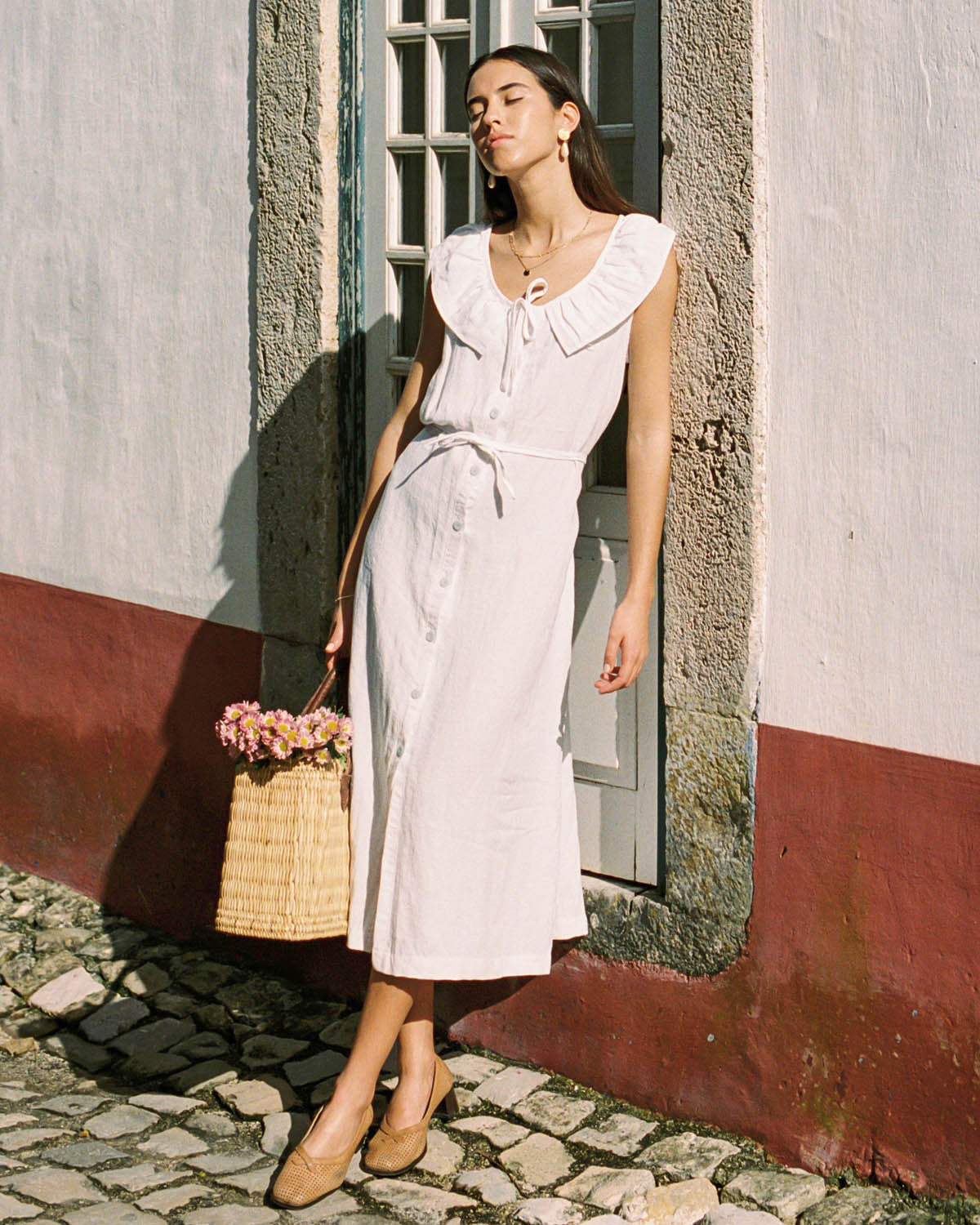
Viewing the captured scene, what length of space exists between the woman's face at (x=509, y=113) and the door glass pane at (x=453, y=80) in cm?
82

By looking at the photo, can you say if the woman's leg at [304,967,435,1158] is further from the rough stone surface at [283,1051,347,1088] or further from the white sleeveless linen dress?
the rough stone surface at [283,1051,347,1088]

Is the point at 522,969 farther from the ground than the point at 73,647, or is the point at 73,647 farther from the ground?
the point at 73,647

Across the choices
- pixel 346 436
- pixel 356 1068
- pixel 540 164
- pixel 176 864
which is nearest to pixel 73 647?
pixel 176 864

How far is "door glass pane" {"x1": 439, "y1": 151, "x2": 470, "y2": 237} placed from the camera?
4.50m

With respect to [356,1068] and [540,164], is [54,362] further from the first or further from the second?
[356,1068]

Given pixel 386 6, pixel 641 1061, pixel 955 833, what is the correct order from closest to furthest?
pixel 955 833
pixel 641 1061
pixel 386 6

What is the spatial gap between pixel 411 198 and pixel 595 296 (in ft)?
3.95

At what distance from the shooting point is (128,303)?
5.32 m

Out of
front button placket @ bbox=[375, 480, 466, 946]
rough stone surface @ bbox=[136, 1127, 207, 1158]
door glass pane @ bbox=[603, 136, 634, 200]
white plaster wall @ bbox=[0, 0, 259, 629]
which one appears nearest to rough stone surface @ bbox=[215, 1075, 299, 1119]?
rough stone surface @ bbox=[136, 1127, 207, 1158]

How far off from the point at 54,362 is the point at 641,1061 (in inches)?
122

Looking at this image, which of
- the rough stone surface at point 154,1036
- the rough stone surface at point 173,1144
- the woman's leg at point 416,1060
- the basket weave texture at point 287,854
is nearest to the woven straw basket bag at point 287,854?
the basket weave texture at point 287,854

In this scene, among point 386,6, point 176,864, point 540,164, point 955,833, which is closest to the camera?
point 955,833

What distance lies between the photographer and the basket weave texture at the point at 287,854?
12.2 ft

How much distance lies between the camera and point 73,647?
5664mm
